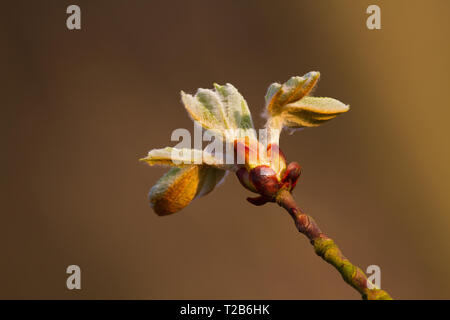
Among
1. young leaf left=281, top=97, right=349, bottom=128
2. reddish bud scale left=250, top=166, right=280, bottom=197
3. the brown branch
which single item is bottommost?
the brown branch

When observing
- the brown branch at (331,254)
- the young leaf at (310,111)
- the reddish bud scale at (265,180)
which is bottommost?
the brown branch at (331,254)

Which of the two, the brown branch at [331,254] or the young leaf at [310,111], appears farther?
the young leaf at [310,111]

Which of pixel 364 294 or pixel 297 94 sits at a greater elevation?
pixel 297 94

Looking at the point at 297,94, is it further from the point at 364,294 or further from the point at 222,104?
the point at 364,294

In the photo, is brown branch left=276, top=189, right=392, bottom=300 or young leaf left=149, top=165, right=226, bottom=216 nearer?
brown branch left=276, top=189, right=392, bottom=300

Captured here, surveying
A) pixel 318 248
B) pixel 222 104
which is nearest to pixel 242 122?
pixel 222 104

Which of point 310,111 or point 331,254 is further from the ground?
point 310,111

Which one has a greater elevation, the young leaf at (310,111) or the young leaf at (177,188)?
the young leaf at (310,111)

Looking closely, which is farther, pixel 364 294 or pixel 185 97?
pixel 185 97
